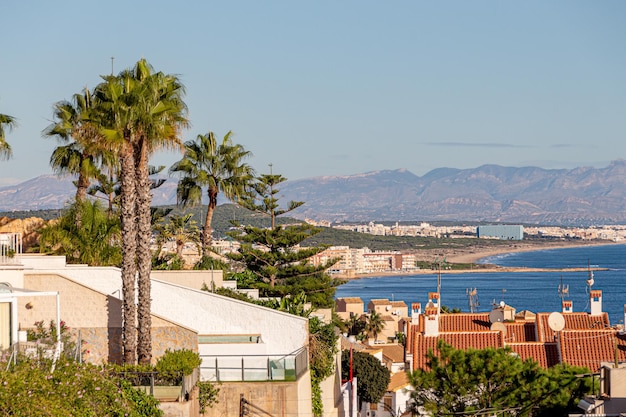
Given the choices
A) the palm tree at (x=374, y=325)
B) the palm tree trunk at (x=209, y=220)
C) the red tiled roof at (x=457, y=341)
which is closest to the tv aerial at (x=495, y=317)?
the red tiled roof at (x=457, y=341)

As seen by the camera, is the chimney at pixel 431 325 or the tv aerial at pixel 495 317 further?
the tv aerial at pixel 495 317

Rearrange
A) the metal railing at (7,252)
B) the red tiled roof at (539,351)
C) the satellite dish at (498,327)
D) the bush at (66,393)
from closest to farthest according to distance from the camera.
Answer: the bush at (66,393)
the metal railing at (7,252)
the red tiled roof at (539,351)
the satellite dish at (498,327)

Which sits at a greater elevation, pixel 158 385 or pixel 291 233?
pixel 291 233

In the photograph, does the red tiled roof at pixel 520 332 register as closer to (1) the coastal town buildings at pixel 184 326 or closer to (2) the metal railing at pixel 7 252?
(1) the coastal town buildings at pixel 184 326

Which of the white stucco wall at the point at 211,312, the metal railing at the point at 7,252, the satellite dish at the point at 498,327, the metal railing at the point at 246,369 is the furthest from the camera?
the satellite dish at the point at 498,327

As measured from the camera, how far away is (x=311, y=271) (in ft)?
131

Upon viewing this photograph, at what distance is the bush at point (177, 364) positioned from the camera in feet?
58.4

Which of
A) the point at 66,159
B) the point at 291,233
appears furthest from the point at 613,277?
the point at 66,159

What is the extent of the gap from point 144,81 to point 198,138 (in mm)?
16107

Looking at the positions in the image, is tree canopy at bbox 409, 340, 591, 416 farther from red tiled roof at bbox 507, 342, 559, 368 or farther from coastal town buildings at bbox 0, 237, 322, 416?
red tiled roof at bbox 507, 342, 559, 368

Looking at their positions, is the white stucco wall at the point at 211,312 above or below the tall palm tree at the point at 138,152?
below

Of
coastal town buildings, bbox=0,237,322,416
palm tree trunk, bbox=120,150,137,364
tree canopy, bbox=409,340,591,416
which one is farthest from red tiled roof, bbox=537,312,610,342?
palm tree trunk, bbox=120,150,137,364

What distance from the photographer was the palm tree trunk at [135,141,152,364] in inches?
779

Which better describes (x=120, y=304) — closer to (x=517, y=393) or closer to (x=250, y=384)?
(x=250, y=384)
